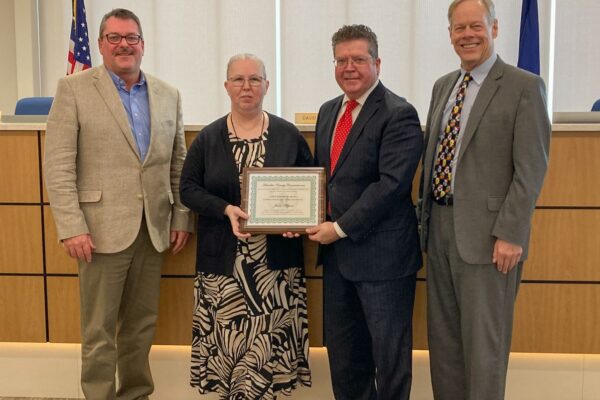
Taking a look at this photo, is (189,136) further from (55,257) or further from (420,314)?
(420,314)

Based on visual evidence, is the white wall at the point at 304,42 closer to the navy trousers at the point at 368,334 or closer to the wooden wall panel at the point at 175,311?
the wooden wall panel at the point at 175,311

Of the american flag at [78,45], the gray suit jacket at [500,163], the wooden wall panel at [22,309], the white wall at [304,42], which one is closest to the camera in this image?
the gray suit jacket at [500,163]

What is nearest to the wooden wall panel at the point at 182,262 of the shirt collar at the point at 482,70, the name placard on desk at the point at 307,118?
the name placard on desk at the point at 307,118

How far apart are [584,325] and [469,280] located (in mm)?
996

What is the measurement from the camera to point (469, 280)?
214 cm

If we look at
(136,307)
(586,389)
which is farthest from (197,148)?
(586,389)

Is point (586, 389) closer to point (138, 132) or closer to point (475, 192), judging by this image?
point (475, 192)

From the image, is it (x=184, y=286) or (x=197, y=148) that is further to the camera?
(x=184, y=286)

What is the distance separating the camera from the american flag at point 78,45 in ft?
15.2

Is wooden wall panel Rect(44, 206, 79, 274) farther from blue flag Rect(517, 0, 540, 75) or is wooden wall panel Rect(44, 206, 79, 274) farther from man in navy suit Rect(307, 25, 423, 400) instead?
blue flag Rect(517, 0, 540, 75)

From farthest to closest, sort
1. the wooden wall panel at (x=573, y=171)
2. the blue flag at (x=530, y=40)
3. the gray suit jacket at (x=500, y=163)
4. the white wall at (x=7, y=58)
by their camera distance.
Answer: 1. the white wall at (x=7, y=58)
2. the blue flag at (x=530, y=40)
3. the wooden wall panel at (x=573, y=171)
4. the gray suit jacket at (x=500, y=163)

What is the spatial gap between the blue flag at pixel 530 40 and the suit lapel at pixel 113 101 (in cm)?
348

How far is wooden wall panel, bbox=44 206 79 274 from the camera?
2.92 m

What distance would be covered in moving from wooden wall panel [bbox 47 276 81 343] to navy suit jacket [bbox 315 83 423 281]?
1.44 m
